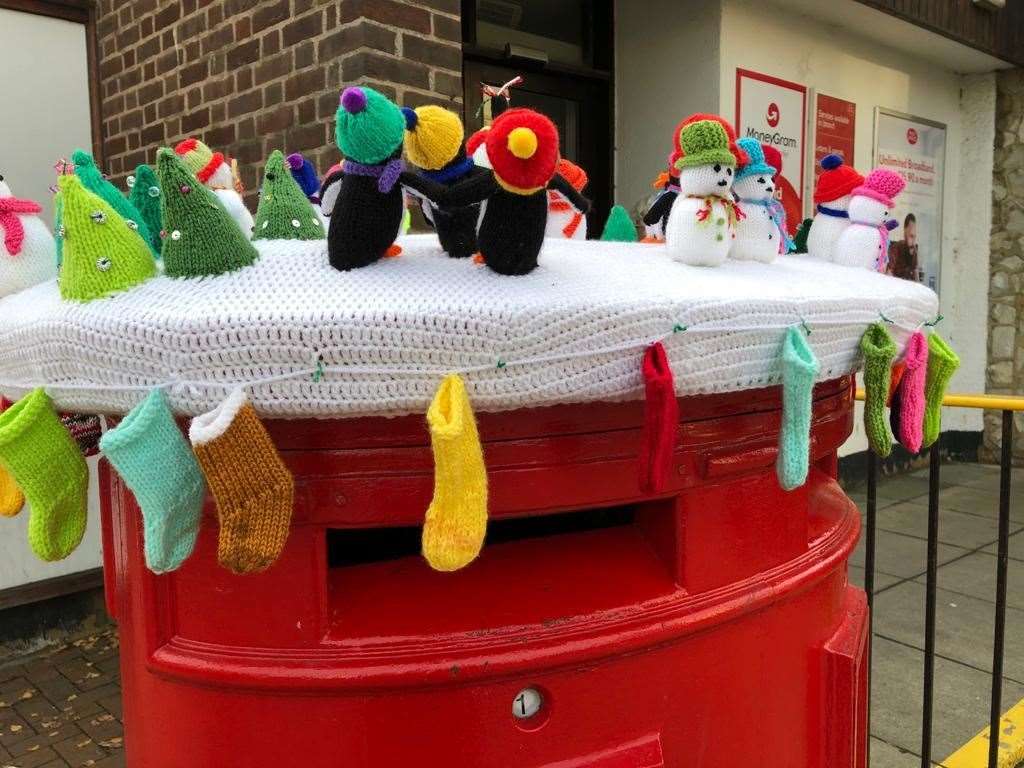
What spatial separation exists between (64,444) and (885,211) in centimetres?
134

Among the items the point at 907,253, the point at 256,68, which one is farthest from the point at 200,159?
the point at 907,253

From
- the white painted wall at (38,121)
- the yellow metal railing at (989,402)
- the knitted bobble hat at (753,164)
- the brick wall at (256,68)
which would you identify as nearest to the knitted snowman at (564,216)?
the knitted bobble hat at (753,164)

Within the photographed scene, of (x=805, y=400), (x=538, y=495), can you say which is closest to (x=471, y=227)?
(x=538, y=495)

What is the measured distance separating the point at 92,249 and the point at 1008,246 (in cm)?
724

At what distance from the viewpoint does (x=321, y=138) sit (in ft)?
9.72

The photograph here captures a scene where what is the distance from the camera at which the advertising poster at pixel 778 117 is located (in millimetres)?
4641

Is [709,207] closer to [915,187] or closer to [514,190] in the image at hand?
[514,190]

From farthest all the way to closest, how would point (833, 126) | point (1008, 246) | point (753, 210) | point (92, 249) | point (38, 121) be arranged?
1. point (1008, 246)
2. point (833, 126)
3. point (38, 121)
4. point (753, 210)
5. point (92, 249)

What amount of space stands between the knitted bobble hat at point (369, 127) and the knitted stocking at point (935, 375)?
3.06 feet

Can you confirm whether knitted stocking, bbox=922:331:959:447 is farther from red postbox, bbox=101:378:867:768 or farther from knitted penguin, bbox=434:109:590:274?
knitted penguin, bbox=434:109:590:274

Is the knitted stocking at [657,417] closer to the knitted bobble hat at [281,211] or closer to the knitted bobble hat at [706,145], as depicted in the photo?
the knitted bobble hat at [706,145]

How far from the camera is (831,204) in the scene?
1557 millimetres

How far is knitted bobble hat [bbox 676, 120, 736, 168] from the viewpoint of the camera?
113cm

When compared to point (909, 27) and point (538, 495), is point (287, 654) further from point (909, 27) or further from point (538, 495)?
point (909, 27)
